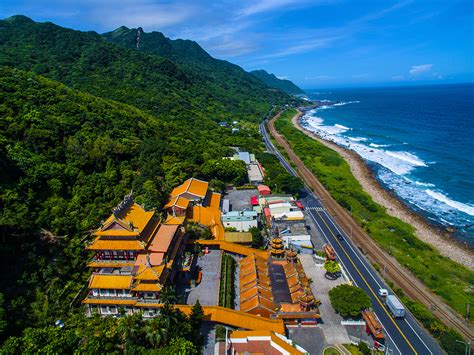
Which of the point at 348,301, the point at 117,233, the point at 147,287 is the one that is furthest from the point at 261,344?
the point at 117,233

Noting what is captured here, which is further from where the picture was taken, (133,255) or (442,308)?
(442,308)

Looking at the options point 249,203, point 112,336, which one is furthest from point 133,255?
point 249,203

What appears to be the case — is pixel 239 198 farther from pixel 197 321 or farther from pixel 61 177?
pixel 197 321

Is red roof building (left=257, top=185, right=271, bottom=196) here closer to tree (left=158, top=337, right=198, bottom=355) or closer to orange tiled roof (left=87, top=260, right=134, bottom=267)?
A: orange tiled roof (left=87, top=260, right=134, bottom=267)

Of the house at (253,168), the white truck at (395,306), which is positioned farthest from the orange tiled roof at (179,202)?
the white truck at (395,306)

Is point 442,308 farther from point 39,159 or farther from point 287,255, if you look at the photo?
point 39,159

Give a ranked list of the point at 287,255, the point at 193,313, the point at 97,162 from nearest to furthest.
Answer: the point at 193,313 < the point at 287,255 < the point at 97,162
